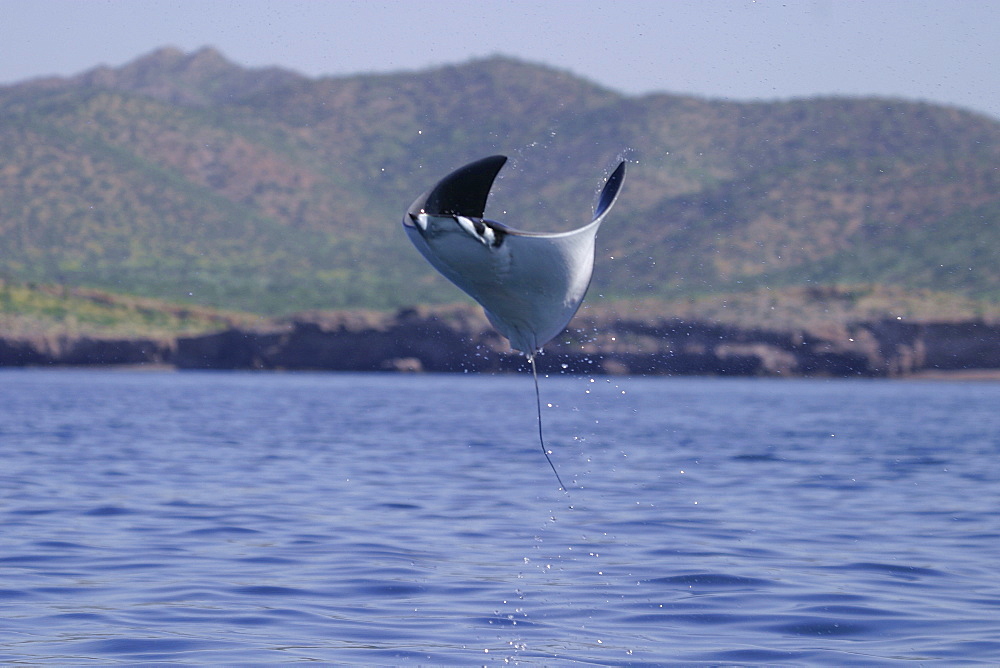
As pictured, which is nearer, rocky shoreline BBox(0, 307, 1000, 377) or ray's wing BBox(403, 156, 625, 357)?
ray's wing BBox(403, 156, 625, 357)

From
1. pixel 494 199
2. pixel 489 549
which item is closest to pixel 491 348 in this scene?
pixel 494 199

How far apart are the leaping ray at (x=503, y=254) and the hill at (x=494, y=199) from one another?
67646 mm

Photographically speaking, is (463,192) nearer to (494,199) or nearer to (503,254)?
(503,254)

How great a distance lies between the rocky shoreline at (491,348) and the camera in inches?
3137

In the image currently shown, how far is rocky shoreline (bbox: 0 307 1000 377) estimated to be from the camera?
79.7m

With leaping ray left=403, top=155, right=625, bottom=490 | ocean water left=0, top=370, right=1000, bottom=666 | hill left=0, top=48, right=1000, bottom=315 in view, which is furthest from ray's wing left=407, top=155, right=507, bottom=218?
hill left=0, top=48, right=1000, bottom=315

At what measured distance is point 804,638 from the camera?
33.6 feet

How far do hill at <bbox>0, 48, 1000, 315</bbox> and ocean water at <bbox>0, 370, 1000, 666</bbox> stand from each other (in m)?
53.3

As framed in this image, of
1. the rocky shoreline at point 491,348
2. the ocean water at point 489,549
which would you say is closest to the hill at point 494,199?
the rocky shoreline at point 491,348

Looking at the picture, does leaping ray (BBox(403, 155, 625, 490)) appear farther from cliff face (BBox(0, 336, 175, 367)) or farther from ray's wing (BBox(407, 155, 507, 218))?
cliff face (BBox(0, 336, 175, 367))

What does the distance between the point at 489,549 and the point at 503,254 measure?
610 cm

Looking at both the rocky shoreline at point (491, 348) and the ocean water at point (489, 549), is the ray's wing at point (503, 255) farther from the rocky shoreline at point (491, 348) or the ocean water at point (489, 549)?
Result: the rocky shoreline at point (491, 348)

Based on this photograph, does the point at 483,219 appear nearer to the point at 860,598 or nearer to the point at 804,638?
the point at 804,638

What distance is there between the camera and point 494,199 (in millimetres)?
78875
